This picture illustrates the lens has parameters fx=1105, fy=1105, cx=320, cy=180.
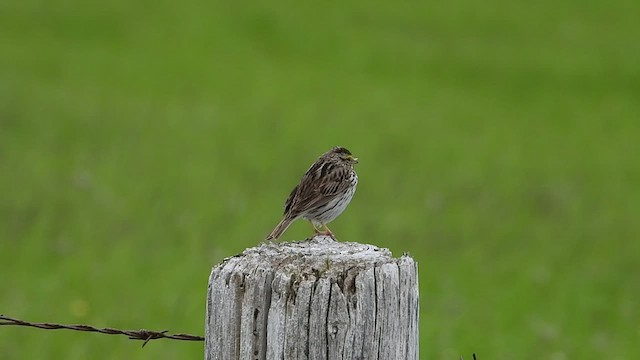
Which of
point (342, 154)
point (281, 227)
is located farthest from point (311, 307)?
point (342, 154)

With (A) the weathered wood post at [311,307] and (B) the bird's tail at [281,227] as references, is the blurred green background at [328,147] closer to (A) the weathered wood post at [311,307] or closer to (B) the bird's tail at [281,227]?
(B) the bird's tail at [281,227]

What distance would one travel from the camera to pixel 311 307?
3230 mm

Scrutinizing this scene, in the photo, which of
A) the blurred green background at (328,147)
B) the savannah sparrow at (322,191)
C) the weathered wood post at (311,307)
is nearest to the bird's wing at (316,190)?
the savannah sparrow at (322,191)

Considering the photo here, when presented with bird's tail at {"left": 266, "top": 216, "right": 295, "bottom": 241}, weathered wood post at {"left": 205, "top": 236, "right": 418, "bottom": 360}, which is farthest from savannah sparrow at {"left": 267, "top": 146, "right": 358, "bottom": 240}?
weathered wood post at {"left": 205, "top": 236, "right": 418, "bottom": 360}

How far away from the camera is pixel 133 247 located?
14.1 metres

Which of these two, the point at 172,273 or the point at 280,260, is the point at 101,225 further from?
the point at 280,260

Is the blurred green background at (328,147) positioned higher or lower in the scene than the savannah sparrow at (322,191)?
higher

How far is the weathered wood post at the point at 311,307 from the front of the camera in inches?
127

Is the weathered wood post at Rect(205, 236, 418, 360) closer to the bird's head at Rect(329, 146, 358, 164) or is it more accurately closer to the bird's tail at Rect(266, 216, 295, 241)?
the bird's tail at Rect(266, 216, 295, 241)

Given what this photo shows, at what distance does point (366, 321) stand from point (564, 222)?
594 inches

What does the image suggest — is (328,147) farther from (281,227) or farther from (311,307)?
(311,307)

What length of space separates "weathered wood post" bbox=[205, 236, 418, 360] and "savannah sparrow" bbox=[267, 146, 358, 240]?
69.3 inches

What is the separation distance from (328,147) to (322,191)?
17.3m

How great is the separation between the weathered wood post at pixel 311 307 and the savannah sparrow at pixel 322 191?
1.76m
